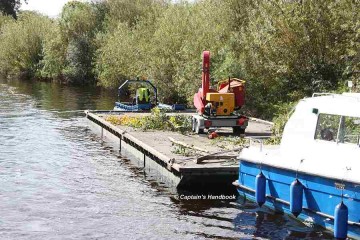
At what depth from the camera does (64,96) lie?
5559cm

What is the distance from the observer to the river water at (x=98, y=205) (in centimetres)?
1572

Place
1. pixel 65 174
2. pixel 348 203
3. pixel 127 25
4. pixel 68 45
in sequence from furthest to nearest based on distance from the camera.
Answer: pixel 68 45, pixel 127 25, pixel 65 174, pixel 348 203

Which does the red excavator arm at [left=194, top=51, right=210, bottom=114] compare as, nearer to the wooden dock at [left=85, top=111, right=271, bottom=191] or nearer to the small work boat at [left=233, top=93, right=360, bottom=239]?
the wooden dock at [left=85, top=111, right=271, bottom=191]

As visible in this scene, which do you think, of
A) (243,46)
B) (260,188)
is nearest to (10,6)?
(243,46)

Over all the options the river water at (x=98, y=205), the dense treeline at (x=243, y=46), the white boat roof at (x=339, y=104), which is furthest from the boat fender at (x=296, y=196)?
the dense treeline at (x=243, y=46)

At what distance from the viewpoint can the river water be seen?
51.6 ft

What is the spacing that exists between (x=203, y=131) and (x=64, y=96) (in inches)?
1245

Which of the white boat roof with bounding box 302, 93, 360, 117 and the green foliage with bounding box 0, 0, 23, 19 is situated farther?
the green foliage with bounding box 0, 0, 23, 19

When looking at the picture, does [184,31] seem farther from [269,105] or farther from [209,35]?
[269,105]

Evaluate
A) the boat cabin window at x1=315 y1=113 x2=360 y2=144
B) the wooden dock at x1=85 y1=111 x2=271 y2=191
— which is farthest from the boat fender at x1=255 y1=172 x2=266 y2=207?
the wooden dock at x1=85 y1=111 x2=271 y2=191

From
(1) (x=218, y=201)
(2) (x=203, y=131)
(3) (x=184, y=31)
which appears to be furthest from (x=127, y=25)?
(1) (x=218, y=201)

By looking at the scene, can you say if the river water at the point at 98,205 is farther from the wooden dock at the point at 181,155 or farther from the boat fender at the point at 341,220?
the boat fender at the point at 341,220

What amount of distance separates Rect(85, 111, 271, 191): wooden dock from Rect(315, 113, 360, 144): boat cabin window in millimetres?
3635

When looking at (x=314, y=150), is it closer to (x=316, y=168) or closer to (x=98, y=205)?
(x=316, y=168)
